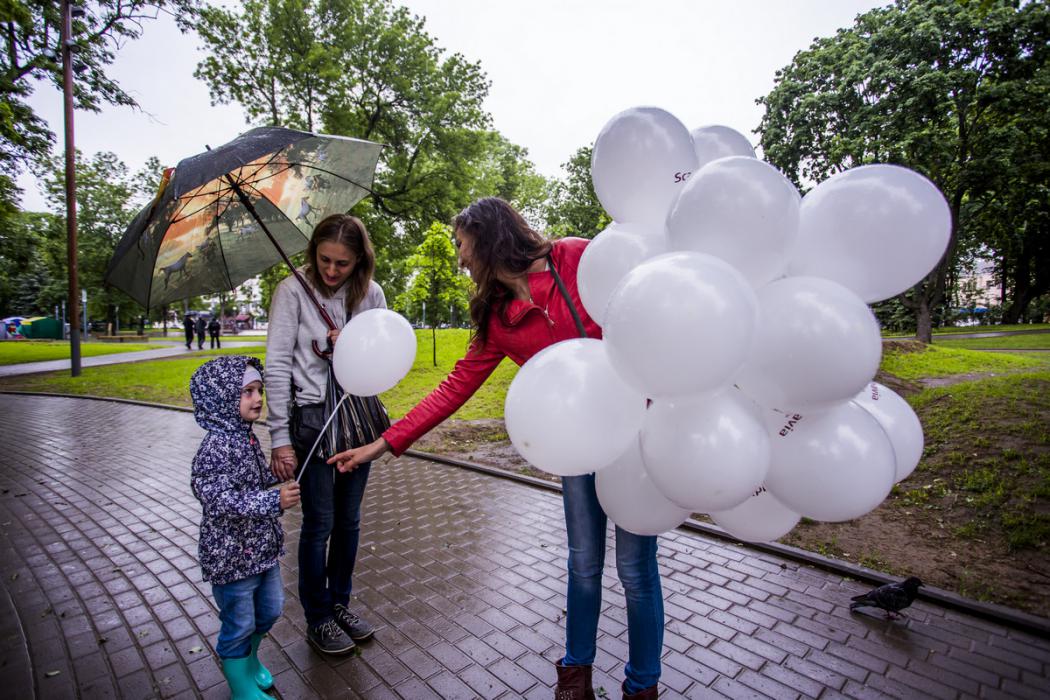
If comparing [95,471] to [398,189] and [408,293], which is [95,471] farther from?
[398,189]

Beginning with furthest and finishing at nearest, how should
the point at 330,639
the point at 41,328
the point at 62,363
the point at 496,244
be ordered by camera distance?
1. the point at 41,328
2. the point at 62,363
3. the point at 330,639
4. the point at 496,244

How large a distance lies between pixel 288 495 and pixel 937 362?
452 inches

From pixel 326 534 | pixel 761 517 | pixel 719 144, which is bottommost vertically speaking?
pixel 326 534

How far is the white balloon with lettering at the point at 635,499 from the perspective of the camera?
1.68 meters

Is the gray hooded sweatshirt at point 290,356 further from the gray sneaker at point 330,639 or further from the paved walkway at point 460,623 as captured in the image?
the paved walkway at point 460,623

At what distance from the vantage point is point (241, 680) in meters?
2.21

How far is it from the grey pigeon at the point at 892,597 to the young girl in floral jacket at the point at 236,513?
10.1 feet

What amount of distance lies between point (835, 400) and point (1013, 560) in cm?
367

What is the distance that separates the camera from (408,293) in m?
14.1

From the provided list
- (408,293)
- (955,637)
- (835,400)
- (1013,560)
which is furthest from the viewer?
(408,293)

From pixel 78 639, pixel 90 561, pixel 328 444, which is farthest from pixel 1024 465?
pixel 90 561

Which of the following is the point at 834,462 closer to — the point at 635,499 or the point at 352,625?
the point at 635,499

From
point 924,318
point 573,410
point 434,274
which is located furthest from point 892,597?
point 924,318

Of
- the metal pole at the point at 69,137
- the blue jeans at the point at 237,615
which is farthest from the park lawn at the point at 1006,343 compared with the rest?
the metal pole at the point at 69,137
